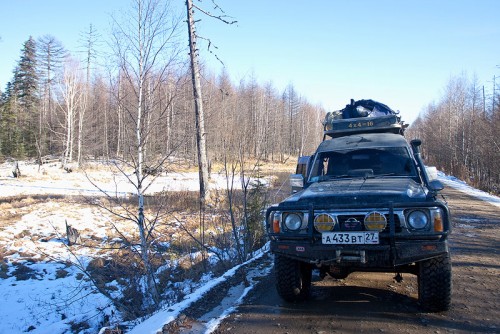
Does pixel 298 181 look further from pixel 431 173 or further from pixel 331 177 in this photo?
pixel 431 173

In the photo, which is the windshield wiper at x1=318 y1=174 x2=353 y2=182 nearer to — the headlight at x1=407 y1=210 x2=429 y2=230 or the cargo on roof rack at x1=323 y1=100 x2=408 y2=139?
A: the headlight at x1=407 y1=210 x2=429 y2=230

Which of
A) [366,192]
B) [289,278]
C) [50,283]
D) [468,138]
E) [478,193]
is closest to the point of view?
[366,192]

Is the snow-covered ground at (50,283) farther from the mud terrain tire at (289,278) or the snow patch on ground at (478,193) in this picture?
the snow patch on ground at (478,193)

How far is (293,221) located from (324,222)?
14.6 inches

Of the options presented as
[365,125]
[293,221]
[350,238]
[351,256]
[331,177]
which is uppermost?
[365,125]

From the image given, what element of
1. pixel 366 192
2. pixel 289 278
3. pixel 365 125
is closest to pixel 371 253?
pixel 366 192

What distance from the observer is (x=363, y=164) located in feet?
18.8

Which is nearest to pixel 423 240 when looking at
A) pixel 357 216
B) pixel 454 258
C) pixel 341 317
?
pixel 357 216

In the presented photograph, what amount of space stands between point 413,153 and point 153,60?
180 inches

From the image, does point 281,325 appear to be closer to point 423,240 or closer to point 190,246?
point 423,240

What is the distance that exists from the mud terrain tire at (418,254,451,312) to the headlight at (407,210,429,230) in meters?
0.44

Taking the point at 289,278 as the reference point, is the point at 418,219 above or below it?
above

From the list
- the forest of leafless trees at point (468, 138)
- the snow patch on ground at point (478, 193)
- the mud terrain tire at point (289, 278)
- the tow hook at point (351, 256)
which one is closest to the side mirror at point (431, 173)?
the tow hook at point (351, 256)

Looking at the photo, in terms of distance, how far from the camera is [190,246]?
9.73m
